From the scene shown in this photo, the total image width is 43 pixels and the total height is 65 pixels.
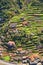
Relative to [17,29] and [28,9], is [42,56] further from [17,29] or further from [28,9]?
[28,9]

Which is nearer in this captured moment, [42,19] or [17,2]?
[42,19]

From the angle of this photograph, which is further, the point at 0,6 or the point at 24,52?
the point at 0,6

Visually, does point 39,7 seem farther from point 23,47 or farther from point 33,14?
point 23,47

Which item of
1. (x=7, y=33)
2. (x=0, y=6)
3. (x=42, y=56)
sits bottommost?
(x=42, y=56)

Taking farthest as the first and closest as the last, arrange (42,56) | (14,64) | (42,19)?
1. (42,19)
2. (42,56)
3. (14,64)

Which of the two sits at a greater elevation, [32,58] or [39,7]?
[39,7]

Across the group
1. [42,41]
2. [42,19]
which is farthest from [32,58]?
[42,19]

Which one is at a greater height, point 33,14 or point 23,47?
point 33,14

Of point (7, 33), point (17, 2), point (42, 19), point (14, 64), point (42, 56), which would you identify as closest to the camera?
point (14, 64)

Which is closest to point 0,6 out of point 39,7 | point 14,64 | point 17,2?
point 17,2
